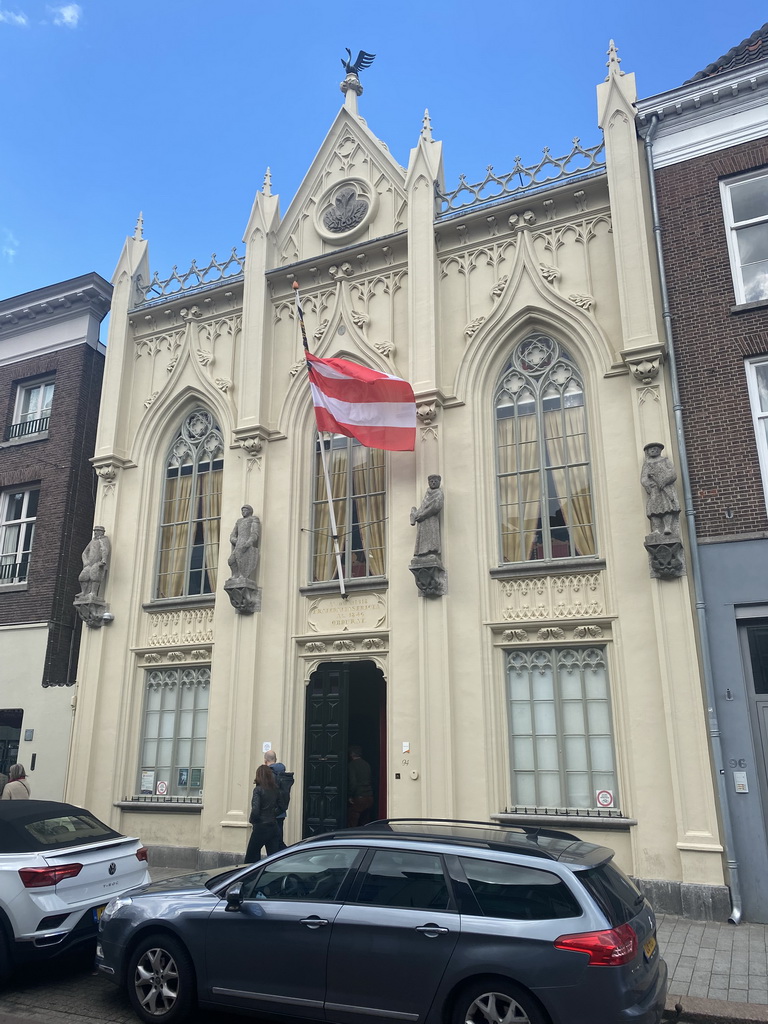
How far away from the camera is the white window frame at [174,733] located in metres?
15.1

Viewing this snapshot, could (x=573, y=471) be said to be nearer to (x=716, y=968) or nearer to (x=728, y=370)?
(x=728, y=370)

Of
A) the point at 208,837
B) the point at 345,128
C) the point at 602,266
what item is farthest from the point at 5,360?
the point at 602,266

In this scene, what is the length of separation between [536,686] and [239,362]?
9247 millimetres

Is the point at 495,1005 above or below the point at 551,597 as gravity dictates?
below

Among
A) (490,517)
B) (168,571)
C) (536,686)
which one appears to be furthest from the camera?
(168,571)

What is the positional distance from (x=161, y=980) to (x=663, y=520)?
8665mm

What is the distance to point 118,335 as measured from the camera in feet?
59.6

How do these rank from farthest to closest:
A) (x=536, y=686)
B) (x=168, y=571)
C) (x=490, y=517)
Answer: (x=168, y=571) < (x=490, y=517) < (x=536, y=686)

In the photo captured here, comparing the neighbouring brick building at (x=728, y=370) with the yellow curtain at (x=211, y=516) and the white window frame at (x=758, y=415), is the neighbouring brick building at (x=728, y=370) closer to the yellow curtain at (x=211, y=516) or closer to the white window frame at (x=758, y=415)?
the white window frame at (x=758, y=415)

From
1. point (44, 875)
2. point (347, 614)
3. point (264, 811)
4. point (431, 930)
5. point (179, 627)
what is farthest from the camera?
point (179, 627)

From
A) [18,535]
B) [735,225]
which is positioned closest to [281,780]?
[18,535]

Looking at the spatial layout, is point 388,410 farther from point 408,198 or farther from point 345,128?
point 345,128

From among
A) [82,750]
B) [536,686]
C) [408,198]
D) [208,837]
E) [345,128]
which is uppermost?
[345,128]

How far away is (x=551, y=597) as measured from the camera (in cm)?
1277
